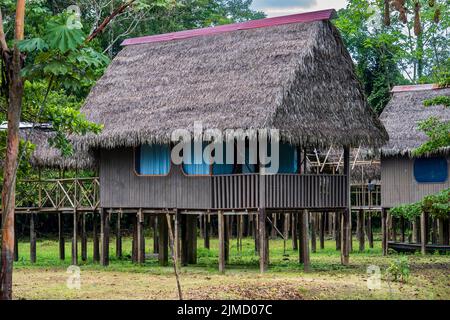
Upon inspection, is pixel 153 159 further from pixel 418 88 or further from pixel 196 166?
pixel 418 88

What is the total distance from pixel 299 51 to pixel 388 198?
7.46m

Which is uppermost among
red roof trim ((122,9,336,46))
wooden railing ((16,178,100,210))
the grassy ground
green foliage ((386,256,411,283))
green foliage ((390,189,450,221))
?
red roof trim ((122,9,336,46))

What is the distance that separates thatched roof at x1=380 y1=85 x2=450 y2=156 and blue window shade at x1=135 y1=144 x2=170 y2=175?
22.6 feet

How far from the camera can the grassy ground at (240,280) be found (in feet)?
52.4

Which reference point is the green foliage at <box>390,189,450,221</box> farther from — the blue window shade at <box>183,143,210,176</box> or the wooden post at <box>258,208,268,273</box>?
the blue window shade at <box>183,143,210,176</box>

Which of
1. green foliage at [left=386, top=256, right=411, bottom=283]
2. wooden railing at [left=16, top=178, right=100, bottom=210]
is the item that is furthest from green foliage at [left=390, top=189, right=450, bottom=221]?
wooden railing at [left=16, top=178, right=100, bottom=210]

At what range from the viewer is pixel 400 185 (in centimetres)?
2612

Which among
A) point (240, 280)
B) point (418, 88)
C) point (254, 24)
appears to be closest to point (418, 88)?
point (418, 88)

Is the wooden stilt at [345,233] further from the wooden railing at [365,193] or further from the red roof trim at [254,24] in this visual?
the wooden railing at [365,193]

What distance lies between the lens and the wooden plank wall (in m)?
25.7

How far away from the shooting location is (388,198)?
26.4 metres

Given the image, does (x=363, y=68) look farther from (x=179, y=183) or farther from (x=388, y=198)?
(x=179, y=183)

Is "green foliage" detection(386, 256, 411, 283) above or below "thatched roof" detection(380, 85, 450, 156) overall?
below

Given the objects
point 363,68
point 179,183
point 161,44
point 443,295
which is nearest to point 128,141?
point 179,183
